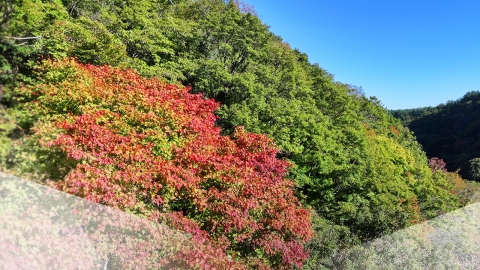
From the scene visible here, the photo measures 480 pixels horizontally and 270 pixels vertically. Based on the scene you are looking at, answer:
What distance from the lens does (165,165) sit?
6277 millimetres

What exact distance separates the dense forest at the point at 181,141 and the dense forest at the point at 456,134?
39.2m

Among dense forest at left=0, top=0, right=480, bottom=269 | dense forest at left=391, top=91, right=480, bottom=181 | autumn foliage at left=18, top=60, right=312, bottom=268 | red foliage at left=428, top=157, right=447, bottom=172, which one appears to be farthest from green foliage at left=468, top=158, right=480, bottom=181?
autumn foliage at left=18, top=60, right=312, bottom=268

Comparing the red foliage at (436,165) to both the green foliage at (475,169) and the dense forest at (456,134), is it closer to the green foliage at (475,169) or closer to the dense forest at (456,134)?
the green foliage at (475,169)

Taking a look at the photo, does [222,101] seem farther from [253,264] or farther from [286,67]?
[253,264]

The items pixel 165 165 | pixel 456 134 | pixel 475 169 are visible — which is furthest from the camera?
pixel 456 134

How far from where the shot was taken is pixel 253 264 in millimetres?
6891

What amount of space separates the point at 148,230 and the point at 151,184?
0.91 metres

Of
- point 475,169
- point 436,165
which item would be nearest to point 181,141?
point 436,165

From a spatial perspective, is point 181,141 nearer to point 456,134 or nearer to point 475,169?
point 475,169

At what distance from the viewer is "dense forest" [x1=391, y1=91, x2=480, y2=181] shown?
156 feet

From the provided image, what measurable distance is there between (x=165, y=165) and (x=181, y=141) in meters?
1.09

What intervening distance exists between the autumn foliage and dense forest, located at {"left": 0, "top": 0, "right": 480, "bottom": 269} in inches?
1.3

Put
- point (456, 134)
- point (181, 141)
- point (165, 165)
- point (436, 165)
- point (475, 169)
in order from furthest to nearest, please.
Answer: point (456, 134) < point (475, 169) < point (436, 165) < point (181, 141) < point (165, 165)

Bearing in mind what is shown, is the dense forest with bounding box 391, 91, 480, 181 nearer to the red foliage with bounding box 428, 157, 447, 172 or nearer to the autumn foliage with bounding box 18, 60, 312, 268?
the red foliage with bounding box 428, 157, 447, 172
